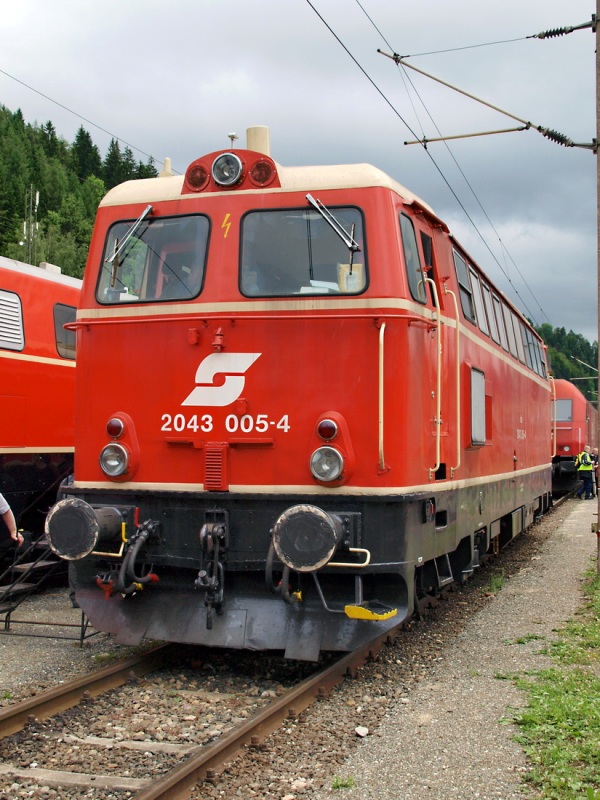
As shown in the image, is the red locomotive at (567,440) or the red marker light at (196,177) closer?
the red marker light at (196,177)

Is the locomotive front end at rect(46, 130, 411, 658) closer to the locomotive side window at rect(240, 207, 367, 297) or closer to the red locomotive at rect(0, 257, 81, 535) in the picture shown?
the locomotive side window at rect(240, 207, 367, 297)

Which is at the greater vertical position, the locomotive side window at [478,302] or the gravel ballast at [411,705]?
the locomotive side window at [478,302]

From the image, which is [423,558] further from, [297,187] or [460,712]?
[297,187]

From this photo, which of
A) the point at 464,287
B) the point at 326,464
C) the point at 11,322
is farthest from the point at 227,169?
the point at 11,322

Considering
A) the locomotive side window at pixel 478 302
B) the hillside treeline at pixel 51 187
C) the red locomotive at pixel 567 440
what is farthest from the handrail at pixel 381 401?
the hillside treeline at pixel 51 187


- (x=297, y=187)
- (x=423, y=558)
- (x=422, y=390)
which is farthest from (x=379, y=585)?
(x=297, y=187)

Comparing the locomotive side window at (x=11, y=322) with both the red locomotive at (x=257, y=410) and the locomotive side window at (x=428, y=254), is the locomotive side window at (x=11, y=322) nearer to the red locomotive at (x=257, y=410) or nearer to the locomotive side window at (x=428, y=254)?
the red locomotive at (x=257, y=410)

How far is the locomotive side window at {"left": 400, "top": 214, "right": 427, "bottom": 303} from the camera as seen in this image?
21.0ft

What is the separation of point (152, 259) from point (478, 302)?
3951mm

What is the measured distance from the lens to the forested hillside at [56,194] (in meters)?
61.3

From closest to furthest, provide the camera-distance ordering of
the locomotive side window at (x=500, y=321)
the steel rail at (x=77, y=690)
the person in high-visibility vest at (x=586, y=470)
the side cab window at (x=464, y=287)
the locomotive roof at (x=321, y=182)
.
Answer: the steel rail at (x=77, y=690) → the locomotive roof at (x=321, y=182) → the side cab window at (x=464, y=287) → the locomotive side window at (x=500, y=321) → the person in high-visibility vest at (x=586, y=470)

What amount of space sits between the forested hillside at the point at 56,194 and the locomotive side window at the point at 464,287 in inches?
1862

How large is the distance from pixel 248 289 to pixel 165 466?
1.43 m

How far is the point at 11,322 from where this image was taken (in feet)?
32.1
